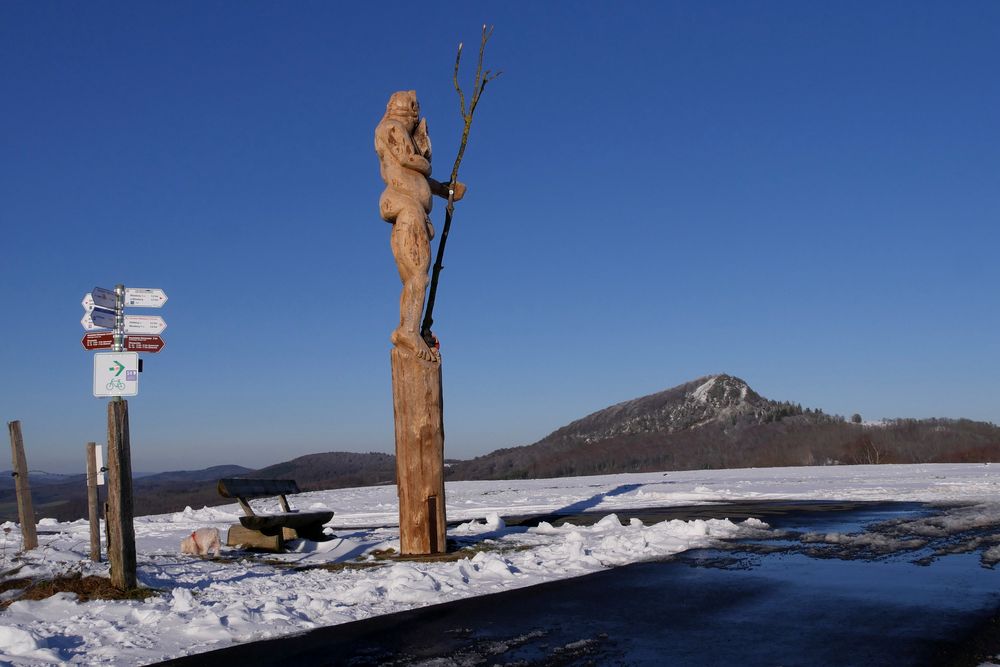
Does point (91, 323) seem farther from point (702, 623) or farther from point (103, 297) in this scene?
point (702, 623)

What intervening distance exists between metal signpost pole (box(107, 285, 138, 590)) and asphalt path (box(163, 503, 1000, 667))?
2.48m

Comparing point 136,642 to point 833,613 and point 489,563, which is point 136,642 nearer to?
point 489,563

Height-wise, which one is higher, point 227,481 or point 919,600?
point 227,481

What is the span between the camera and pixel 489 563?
897 cm

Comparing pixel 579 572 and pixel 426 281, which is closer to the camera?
pixel 579 572

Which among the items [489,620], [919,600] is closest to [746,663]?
[489,620]

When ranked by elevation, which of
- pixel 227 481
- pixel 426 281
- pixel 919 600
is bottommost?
pixel 919 600

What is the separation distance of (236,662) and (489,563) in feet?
12.7

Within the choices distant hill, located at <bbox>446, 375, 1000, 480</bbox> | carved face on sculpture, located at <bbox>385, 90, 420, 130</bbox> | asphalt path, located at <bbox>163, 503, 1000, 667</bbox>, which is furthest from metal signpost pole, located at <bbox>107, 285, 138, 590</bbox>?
distant hill, located at <bbox>446, 375, 1000, 480</bbox>

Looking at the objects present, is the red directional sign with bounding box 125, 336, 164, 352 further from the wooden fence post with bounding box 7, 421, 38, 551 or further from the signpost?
the wooden fence post with bounding box 7, 421, 38, 551

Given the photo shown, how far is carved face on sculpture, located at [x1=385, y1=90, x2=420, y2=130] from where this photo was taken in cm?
1115

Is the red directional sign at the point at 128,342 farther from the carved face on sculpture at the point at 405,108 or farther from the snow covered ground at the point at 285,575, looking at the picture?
the carved face on sculpture at the point at 405,108

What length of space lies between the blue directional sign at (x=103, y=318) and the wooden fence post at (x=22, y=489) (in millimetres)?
3280

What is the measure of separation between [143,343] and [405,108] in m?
4.82
